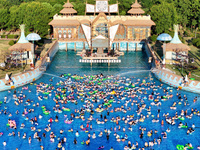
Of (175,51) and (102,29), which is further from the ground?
(102,29)

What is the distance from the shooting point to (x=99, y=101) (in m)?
64.8

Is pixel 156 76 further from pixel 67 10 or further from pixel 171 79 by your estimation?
pixel 67 10

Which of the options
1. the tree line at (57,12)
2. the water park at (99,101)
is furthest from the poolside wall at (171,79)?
the tree line at (57,12)

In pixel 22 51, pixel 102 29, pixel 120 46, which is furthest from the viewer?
pixel 120 46

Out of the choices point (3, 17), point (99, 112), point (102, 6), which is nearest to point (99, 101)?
point (99, 112)

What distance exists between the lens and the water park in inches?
2035

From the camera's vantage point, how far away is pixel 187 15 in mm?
125375

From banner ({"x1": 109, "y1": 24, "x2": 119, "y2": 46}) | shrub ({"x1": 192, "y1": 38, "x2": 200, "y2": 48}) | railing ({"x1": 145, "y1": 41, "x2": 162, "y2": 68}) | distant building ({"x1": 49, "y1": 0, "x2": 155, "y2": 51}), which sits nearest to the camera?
railing ({"x1": 145, "y1": 41, "x2": 162, "y2": 68})

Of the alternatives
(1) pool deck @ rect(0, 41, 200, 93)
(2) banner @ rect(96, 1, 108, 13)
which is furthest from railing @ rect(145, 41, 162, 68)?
(2) banner @ rect(96, 1, 108, 13)

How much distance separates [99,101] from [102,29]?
44.6 meters

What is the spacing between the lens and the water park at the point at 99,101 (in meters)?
51.7

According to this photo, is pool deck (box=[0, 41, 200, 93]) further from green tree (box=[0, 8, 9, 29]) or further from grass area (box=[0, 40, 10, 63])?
green tree (box=[0, 8, 9, 29])

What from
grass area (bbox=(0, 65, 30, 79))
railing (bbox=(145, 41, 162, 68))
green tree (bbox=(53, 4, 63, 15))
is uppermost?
green tree (bbox=(53, 4, 63, 15))

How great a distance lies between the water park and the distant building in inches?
30.0
